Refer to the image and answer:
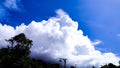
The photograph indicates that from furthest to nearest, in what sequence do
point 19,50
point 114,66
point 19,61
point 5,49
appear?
point 114,66 → point 5,49 → point 19,50 → point 19,61

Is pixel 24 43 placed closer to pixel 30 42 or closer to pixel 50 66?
pixel 30 42

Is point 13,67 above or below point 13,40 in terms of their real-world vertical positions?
below

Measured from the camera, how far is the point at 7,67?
229 ft

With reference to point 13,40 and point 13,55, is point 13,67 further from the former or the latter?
point 13,40

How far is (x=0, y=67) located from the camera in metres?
70.2

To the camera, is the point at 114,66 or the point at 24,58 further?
the point at 114,66

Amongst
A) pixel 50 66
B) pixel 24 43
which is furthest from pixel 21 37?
pixel 50 66

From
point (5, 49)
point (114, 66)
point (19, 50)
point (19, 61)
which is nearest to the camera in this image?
point (19, 61)

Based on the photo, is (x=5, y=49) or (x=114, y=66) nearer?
(x=5, y=49)

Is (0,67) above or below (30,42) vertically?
below

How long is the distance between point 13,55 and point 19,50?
3.60 m

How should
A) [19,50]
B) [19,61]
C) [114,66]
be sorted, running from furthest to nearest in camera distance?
[114,66], [19,50], [19,61]

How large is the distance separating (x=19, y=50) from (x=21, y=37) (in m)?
3.83

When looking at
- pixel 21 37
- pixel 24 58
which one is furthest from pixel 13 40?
pixel 24 58
